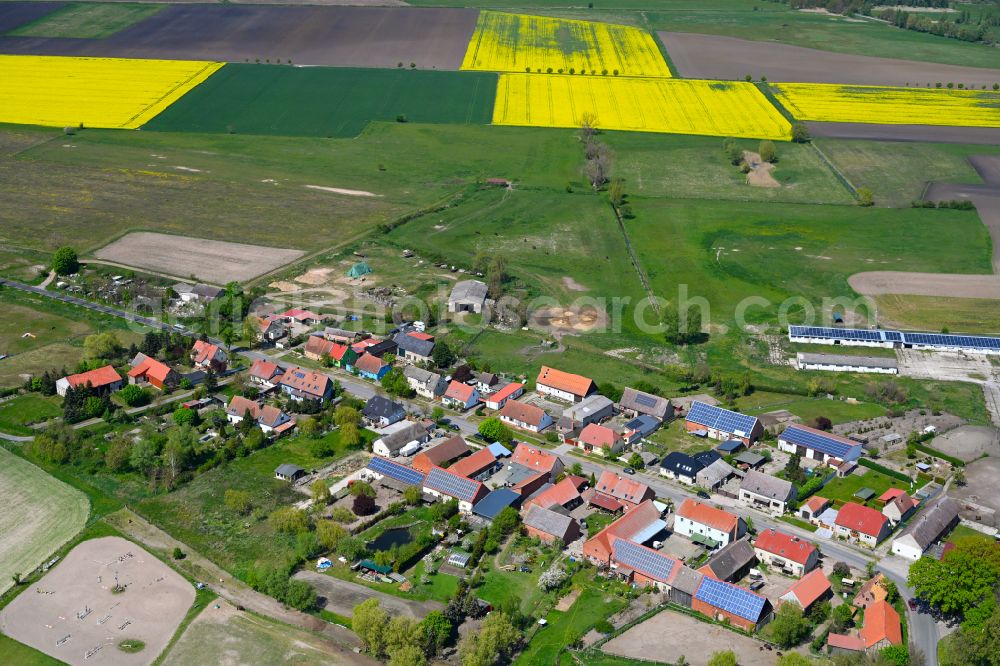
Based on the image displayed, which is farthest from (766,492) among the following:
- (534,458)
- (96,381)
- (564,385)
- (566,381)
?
(96,381)

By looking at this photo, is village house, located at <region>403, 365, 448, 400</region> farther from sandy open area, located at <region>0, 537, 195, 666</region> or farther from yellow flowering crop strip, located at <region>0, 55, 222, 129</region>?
yellow flowering crop strip, located at <region>0, 55, 222, 129</region>

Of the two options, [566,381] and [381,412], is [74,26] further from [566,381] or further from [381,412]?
[566,381]

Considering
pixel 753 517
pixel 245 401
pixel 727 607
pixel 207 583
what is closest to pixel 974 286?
pixel 753 517

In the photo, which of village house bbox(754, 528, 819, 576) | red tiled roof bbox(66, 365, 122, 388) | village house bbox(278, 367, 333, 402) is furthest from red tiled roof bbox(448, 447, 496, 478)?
red tiled roof bbox(66, 365, 122, 388)

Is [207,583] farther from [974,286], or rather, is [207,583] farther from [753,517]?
[974,286]

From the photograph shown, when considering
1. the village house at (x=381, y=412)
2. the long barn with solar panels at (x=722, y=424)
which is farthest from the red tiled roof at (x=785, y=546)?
the village house at (x=381, y=412)

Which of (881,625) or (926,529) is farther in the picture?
(926,529)

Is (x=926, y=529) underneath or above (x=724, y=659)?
above
